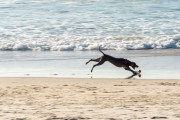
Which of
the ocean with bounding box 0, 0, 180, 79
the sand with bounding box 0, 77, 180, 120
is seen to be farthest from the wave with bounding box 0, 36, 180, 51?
the sand with bounding box 0, 77, 180, 120

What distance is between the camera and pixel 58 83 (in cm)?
1095

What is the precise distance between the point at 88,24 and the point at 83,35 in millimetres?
2539

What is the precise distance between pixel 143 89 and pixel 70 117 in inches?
109

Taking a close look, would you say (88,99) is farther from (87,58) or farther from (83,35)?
(83,35)

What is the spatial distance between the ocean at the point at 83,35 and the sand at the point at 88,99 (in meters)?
1.30

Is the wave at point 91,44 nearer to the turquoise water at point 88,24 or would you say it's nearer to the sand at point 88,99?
the turquoise water at point 88,24

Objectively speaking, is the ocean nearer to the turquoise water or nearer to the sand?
the turquoise water

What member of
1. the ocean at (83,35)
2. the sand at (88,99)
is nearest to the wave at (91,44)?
the ocean at (83,35)

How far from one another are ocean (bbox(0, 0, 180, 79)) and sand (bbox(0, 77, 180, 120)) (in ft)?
4.28

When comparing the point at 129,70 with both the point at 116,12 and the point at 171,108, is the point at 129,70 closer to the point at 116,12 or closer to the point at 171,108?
the point at 171,108

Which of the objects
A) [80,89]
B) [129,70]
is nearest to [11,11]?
[129,70]

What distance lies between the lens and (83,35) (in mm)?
19312

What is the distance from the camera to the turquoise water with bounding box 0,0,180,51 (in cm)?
1764

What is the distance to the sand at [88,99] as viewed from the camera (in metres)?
7.58
